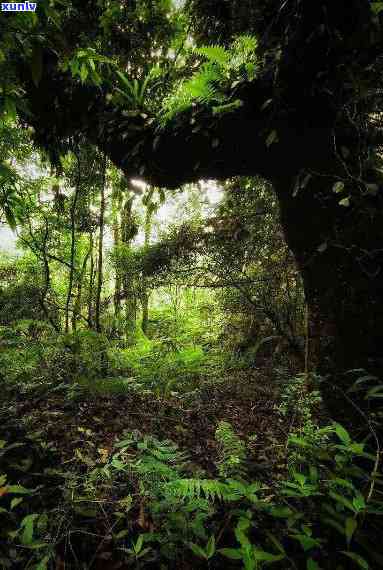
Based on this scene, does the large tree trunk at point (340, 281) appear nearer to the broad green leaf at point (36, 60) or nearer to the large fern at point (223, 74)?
the large fern at point (223, 74)

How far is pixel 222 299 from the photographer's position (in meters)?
5.97

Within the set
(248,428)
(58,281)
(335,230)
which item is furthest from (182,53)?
(58,281)

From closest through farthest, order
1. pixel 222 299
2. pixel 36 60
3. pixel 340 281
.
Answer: pixel 36 60
pixel 340 281
pixel 222 299

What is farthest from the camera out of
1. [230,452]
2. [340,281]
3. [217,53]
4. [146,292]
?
[146,292]

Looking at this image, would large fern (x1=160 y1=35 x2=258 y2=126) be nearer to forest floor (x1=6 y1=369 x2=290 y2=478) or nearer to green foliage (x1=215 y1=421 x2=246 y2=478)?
green foliage (x1=215 y1=421 x2=246 y2=478)

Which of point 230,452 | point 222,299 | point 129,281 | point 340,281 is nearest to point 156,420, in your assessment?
point 230,452

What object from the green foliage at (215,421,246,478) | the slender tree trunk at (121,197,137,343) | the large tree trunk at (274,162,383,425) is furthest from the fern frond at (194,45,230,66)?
the slender tree trunk at (121,197,137,343)

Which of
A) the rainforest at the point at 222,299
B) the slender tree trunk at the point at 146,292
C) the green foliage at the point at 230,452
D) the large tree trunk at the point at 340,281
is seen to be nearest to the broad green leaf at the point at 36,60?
the rainforest at the point at 222,299

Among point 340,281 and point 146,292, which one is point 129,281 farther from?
point 340,281

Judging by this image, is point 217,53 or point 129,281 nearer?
point 217,53

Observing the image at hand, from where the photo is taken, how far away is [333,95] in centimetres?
218

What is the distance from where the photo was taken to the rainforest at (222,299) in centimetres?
150

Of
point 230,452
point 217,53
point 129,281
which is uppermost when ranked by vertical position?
point 217,53

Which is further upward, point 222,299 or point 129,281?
point 129,281
